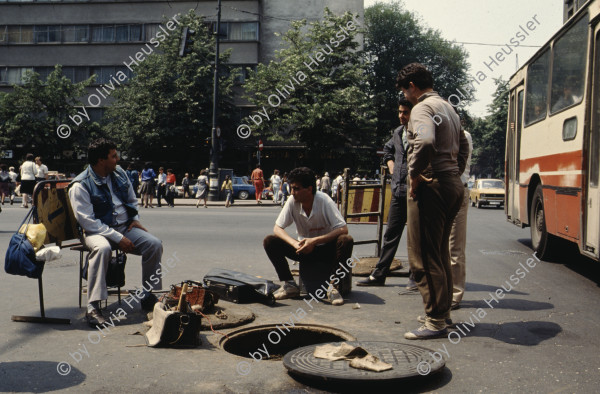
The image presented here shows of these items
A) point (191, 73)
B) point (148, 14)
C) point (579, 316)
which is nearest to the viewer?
point (579, 316)

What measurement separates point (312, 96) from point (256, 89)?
3.96m

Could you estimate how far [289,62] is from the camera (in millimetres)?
37438

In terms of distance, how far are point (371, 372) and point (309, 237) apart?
2.59 meters

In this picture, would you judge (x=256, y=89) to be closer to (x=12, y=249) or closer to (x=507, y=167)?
(x=507, y=167)

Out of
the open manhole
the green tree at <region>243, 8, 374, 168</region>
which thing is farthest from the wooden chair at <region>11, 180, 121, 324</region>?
the green tree at <region>243, 8, 374, 168</region>

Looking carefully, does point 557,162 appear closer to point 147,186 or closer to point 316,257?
point 316,257

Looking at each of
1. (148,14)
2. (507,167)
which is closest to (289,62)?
(148,14)

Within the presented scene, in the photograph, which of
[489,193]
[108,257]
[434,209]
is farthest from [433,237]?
[489,193]

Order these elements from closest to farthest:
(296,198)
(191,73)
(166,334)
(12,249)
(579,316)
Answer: (166,334), (12,249), (579,316), (296,198), (191,73)

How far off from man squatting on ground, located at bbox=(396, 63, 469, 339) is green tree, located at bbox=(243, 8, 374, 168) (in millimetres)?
31565

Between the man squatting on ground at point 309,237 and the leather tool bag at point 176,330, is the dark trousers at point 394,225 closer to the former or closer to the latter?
the man squatting on ground at point 309,237

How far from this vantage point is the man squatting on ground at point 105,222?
4.85m

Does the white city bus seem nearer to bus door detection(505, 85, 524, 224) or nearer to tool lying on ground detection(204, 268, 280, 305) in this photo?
bus door detection(505, 85, 524, 224)

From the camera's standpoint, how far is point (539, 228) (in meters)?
9.47
